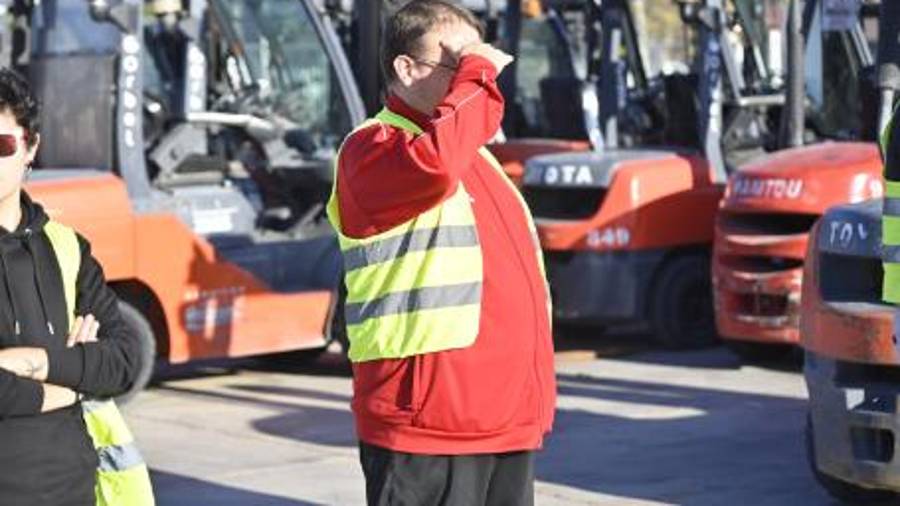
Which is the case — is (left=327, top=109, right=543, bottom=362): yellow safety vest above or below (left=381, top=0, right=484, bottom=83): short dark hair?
below

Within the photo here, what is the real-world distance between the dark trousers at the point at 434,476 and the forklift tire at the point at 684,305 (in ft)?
27.1

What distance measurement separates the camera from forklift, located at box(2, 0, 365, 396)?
11.0 meters

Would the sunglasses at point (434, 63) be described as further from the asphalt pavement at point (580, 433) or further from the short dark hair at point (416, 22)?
the asphalt pavement at point (580, 433)

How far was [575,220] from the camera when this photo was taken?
1268cm

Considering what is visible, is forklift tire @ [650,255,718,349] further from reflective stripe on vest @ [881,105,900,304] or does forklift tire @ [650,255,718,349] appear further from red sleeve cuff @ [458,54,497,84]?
red sleeve cuff @ [458,54,497,84]

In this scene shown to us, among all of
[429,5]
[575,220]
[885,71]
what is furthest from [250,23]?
[429,5]

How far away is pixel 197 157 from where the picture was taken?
11.6 metres

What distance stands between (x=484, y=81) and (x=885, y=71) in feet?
11.5

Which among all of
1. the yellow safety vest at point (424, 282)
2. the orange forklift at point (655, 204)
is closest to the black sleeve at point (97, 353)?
the yellow safety vest at point (424, 282)

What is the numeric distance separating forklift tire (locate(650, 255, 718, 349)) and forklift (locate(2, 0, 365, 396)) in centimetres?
209

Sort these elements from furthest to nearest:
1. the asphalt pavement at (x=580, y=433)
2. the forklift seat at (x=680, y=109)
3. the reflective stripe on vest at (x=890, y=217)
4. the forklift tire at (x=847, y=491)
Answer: the forklift seat at (x=680, y=109), the asphalt pavement at (x=580, y=433), the forklift tire at (x=847, y=491), the reflective stripe on vest at (x=890, y=217)

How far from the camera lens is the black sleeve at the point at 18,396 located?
3900 mm

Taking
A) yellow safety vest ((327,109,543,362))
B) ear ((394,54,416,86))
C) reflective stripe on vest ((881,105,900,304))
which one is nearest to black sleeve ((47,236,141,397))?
yellow safety vest ((327,109,543,362))

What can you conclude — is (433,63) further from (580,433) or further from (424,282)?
→ (580,433)
